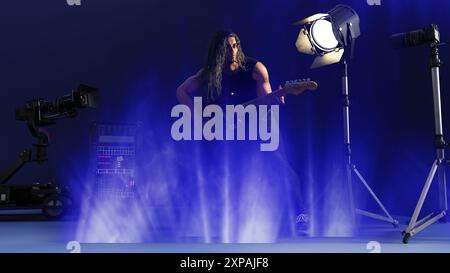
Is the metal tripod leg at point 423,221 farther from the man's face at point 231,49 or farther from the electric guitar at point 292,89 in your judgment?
A: the man's face at point 231,49

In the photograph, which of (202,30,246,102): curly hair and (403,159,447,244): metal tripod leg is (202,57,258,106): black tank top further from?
(403,159,447,244): metal tripod leg

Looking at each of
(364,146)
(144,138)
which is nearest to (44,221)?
(144,138)

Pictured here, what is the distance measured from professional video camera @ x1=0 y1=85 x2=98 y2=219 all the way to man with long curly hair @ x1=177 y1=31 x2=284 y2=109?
19.9 inches

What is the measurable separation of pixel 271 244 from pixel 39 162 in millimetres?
1454

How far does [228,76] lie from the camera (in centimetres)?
206

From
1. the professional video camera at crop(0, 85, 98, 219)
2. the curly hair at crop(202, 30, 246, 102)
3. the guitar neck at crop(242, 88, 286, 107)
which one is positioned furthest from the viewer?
the professional video camera at crop(0, 85, 98, 219)

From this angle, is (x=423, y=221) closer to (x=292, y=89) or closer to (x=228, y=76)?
(x=292, y=89)

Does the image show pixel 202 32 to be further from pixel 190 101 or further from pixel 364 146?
pixel 364 146

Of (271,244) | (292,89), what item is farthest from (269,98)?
(271,244)

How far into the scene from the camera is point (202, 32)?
228cm

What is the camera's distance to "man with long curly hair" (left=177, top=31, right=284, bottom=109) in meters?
2.01

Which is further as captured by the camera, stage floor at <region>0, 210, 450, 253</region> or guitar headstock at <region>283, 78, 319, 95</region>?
guitar headstock at <region>283, 78, 319, 95</region>

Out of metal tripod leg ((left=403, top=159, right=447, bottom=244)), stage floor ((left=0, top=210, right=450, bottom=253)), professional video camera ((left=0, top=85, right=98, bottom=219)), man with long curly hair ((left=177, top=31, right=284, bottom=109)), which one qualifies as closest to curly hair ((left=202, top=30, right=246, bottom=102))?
man with long curly hair ((left=177, top=31, right=284, bottom=109))

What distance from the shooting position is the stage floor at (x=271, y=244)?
4.72 feet
